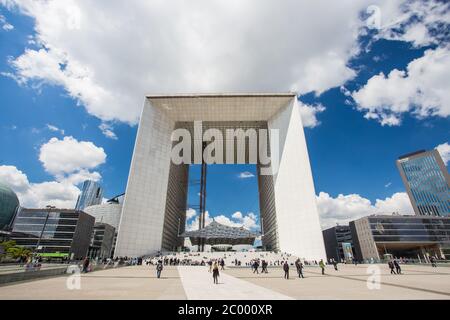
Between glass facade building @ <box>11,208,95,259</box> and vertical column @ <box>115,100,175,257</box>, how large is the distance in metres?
38.0

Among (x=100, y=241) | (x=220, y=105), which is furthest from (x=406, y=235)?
(x=100, y=241)

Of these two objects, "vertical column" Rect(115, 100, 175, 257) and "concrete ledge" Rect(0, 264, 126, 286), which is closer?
"concrete ledge" Rect(0, 264, 126, 286)

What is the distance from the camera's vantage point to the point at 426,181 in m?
111

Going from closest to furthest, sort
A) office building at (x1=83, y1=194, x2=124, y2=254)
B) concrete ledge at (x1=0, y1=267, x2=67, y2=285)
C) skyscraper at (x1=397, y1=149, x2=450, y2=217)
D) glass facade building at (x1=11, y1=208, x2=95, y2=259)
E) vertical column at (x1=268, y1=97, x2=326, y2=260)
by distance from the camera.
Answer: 1. concrete ledge at (x1=0, y1=267, x2=67, y2=285)
2. vertical column at (x1=268, y1=97, x2=326, y2=260)
3. glass facade building at (x1=11, y1=208, x2=95, y2=259)
4. skyscraper at (x1=397, y1=149, x2=450, y2=217)
5. office building at (x1=83, y1=194, x2=124, y2=254)

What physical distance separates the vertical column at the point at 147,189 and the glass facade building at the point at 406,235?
70.9m

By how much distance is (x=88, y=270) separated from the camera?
67.7 feet

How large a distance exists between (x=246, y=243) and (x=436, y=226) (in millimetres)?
66924

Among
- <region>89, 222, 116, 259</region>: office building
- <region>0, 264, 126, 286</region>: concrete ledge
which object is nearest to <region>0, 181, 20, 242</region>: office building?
<region>89, 222, 116, 259</region>: office building

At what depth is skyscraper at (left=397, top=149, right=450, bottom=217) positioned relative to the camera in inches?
4094

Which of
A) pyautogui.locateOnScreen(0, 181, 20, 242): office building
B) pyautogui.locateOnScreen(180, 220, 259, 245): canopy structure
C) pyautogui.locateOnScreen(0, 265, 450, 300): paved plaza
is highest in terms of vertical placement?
pyautogui.locateOnScreen(0, 181, 20, 242): office building

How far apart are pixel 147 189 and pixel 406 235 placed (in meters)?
85.8

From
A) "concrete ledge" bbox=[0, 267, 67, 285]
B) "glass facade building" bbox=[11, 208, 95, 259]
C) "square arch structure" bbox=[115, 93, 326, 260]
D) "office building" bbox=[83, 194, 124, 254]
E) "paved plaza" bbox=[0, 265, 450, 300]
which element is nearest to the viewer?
"paved plaza" bbox=[0, 265, 450, 300]

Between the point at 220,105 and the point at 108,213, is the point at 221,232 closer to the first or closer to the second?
the point at 220,105

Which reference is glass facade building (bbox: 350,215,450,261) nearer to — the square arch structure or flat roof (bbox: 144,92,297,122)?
the square arch structure
